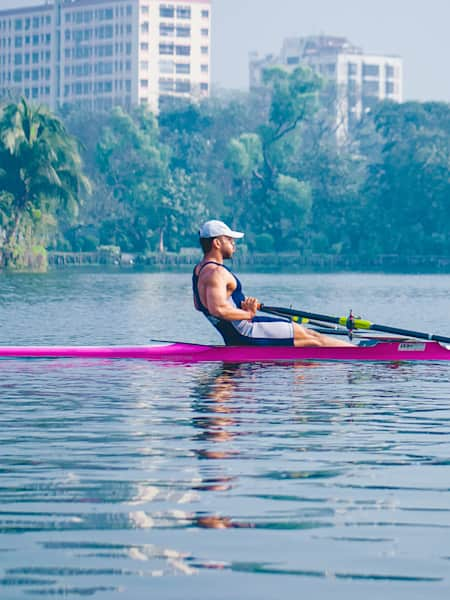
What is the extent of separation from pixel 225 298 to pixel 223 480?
8905 mm

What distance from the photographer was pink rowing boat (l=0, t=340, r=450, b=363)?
20578 millimetres

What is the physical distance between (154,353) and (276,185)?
333 feet

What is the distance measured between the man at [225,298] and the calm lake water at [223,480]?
0.50m

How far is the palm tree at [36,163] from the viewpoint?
82562 mm

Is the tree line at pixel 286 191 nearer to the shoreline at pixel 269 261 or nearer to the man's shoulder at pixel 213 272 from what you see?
the shoreline at pixel 269 261

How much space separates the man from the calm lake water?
0.50 metres

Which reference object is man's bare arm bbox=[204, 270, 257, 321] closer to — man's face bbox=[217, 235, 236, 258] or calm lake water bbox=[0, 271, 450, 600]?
man's face bbox=[217, 235, 236, 258]

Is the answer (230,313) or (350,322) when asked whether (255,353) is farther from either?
(350,322)

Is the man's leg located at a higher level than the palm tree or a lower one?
lower

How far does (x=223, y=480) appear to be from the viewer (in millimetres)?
10914

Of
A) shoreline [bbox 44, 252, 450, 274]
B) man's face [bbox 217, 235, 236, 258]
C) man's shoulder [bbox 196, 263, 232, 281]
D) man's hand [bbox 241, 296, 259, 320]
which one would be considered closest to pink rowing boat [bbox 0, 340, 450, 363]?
man's hand [bbox 241, 296, 259, 320]

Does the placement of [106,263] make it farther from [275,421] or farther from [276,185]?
[275,421]

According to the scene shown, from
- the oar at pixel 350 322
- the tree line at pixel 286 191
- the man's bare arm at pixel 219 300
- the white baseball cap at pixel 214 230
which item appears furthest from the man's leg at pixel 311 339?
the tree line at pixel 286 191

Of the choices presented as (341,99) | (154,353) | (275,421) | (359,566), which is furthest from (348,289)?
(341,99)
